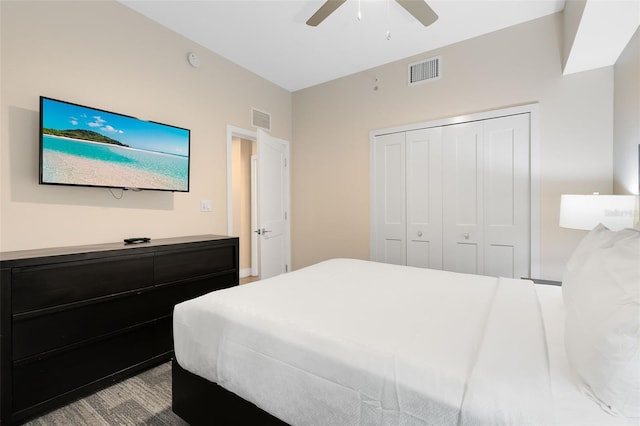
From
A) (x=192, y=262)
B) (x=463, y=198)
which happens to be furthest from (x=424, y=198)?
(x=192, y=262)

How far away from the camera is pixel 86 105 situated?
2266 millimetres

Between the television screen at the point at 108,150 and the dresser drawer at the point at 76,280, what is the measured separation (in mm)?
656

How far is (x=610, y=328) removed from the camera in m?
0.80

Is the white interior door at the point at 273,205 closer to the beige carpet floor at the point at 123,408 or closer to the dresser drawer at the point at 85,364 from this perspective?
the dresser drawer at the point at 85,364

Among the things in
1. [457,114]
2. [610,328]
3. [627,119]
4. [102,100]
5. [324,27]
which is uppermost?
[324,27]

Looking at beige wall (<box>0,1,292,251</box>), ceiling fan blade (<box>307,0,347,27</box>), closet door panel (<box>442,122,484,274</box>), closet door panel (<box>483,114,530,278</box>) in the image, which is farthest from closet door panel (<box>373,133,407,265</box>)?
beige wall (<box>0,1,292,251</box>)

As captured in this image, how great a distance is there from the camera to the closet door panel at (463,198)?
Result: 299 cm

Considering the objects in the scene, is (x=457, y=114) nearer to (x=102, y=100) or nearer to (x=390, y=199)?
(x=390, y=199)

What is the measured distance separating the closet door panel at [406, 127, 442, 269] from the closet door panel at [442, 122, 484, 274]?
0.06 meters

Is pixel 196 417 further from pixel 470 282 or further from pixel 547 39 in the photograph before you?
pixel 547 39

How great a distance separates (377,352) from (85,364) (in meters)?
1.99

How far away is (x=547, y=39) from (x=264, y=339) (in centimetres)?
342

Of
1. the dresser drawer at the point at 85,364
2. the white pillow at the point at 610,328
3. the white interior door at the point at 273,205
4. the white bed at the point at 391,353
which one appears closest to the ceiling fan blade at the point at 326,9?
the white interior door at the point at 273,205

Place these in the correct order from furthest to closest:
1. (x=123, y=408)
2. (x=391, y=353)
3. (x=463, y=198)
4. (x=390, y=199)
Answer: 1. (x=390, y=199)
2. (x=463, y=198)
3. (x=123, y=408)
4. (x=391, y=353)
